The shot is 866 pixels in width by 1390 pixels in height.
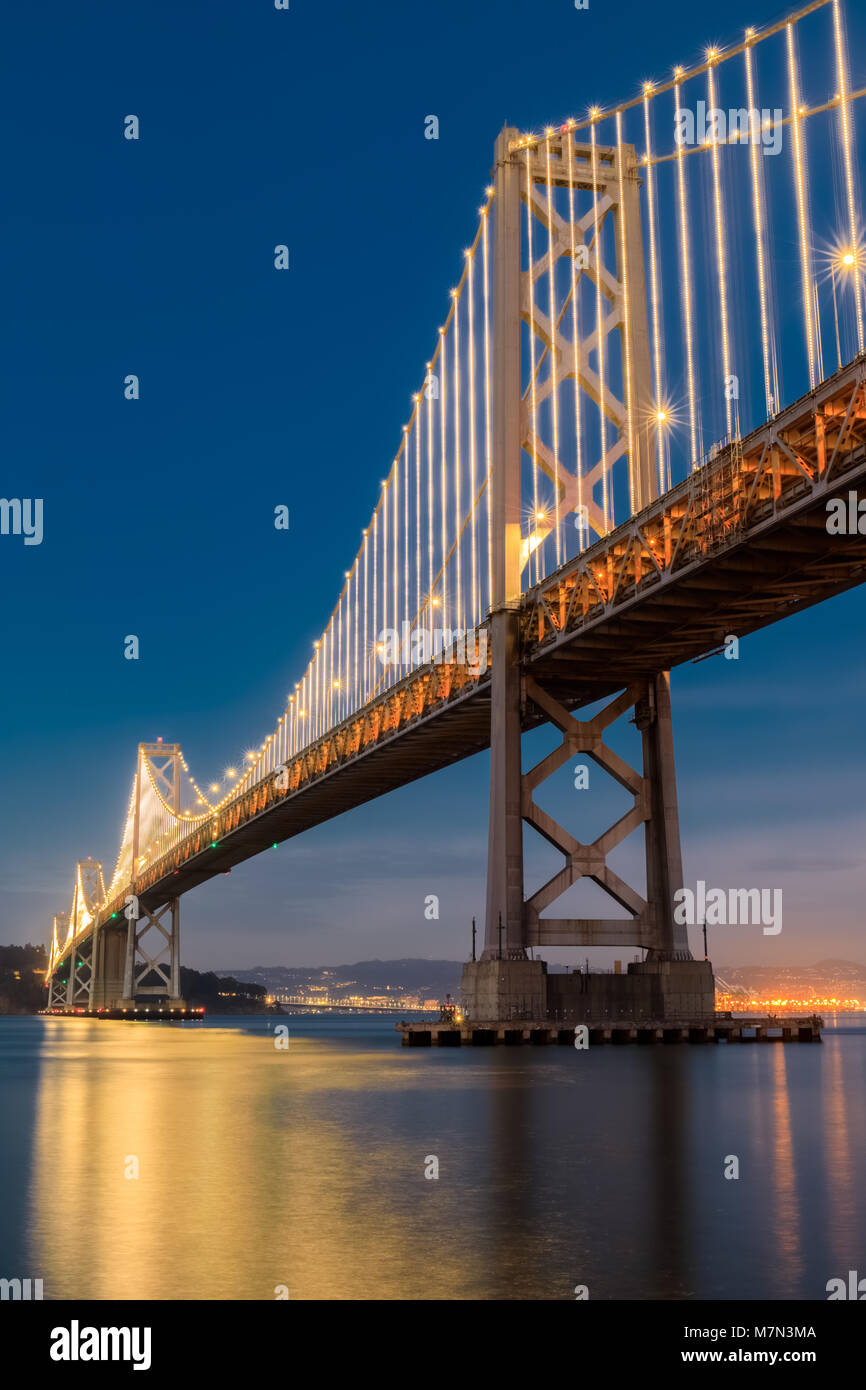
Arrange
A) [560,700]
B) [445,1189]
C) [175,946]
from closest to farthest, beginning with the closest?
[445,1189], [560,700], [175,946]

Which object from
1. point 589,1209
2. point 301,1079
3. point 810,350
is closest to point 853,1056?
point 301,1079

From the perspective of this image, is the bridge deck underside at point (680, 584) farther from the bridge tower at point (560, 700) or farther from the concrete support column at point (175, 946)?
the concrete support column at point (175, 946)

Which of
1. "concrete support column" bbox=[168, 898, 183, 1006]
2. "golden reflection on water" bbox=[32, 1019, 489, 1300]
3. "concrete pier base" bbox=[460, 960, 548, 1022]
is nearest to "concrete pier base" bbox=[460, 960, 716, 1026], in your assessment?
"concrete pier base" bbox=[460, 960, 548, 1022]

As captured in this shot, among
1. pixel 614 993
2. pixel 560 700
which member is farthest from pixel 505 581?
pixel 614 993

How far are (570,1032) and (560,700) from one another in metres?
10.8

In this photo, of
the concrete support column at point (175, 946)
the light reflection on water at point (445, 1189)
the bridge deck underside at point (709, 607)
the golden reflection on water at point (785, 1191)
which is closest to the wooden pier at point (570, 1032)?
the bridge deck underside at point (709, 607)

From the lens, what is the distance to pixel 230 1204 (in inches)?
451

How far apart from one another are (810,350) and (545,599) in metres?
16.0

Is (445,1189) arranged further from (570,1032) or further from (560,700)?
(560,700)

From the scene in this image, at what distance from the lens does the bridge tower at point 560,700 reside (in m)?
38.0

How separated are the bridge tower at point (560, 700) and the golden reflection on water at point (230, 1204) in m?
14.9

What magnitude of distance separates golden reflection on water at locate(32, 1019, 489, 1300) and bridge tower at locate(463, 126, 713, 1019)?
14.9 meters

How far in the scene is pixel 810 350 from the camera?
2308 centimetres
